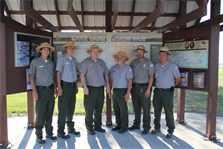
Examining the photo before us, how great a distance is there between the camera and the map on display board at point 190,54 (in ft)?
12.5

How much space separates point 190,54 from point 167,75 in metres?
0.89

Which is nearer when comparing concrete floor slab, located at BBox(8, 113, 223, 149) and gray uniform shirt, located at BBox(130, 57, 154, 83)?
concrete floor slab, located at BBox(8, 113, 223, 149)

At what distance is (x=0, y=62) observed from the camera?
10.9 ft

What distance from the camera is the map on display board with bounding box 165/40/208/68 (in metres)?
3.82

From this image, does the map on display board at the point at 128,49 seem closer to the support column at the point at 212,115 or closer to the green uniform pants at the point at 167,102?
the green uniform pants at the point at 167,102

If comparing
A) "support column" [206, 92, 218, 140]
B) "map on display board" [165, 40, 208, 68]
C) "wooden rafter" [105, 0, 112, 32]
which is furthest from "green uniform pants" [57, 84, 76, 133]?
"support column" [206, 92, 218, 140]

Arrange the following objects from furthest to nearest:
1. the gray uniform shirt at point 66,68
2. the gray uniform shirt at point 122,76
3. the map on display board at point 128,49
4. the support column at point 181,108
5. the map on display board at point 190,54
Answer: the support column at point 181,108 < the map on display board at point 128,49 < the gray uniform shirt at point 122,76 < the map on display board at point 190,54 < the gray uniform shirt at point 66,68

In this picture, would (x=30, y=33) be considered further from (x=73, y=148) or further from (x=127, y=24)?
(x=127, y=24)

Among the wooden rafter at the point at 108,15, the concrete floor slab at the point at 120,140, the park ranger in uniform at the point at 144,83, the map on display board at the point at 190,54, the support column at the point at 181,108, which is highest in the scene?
the wooden rafter at the point at 108,15

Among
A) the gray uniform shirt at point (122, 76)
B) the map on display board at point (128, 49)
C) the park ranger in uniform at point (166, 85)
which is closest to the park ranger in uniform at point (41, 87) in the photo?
the gray uniform shirt at point (122, 76)

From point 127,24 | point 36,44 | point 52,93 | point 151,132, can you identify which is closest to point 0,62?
point 36,44

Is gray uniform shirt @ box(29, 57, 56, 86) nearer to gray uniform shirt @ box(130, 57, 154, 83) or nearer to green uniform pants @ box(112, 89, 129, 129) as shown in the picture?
green uniform pants @ box(112, 89, 129, 129)

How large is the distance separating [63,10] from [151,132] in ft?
16.4

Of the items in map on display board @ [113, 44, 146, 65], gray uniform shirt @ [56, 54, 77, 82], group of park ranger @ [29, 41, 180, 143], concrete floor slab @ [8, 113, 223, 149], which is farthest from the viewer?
map on display board @ [113, 44, 146, 65]
